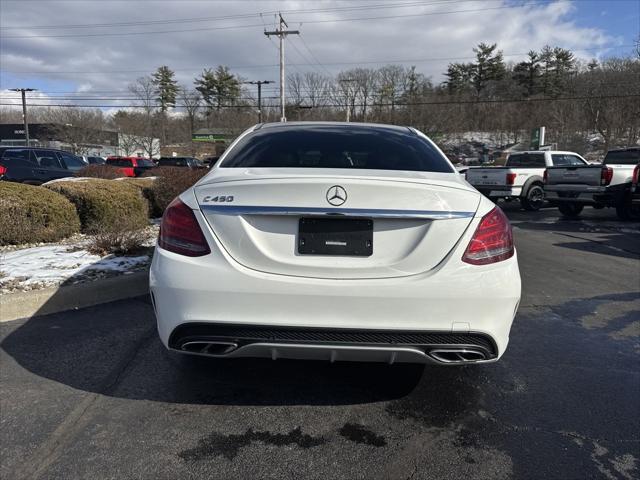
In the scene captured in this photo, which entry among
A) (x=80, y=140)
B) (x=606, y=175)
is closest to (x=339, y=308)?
(x=606, y=175)

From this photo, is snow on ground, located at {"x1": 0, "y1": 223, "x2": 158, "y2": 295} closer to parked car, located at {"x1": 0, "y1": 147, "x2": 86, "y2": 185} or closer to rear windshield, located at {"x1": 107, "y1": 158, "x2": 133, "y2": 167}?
parked car, located at {"x1": 0, "y1": 147, "x2": 86, "y2": 185}

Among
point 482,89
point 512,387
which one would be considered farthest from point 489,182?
point 482,89

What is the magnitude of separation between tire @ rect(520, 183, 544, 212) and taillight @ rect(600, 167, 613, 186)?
2816 mm

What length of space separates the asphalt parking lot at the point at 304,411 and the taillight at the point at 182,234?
99cm

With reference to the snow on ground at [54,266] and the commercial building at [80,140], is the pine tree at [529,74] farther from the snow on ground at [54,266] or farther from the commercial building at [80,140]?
the snow on ground at [54,266]

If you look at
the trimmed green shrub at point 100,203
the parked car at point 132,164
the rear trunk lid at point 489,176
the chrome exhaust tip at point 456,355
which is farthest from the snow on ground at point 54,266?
the parked car at point 132,164

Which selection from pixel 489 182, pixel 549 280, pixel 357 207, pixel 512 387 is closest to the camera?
pixel 357 207

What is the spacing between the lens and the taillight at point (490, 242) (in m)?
2.40

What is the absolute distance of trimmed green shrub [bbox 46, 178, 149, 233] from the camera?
24.3 feet

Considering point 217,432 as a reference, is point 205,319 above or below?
above

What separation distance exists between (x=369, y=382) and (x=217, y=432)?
107 centimetres

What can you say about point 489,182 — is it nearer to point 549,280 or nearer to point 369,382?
point 549,280

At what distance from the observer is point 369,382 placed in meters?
3.17

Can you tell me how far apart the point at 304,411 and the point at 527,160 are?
1648 cm
